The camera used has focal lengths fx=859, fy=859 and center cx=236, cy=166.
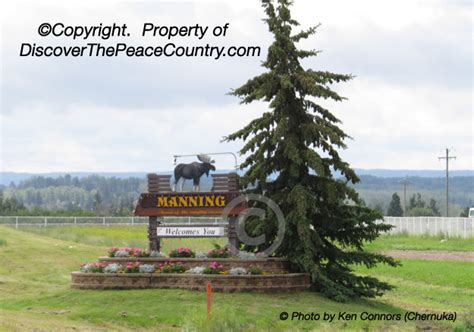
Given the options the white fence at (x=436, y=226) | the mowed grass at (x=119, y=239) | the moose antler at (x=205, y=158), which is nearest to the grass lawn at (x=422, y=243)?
the white fence at (x=436, y=226)

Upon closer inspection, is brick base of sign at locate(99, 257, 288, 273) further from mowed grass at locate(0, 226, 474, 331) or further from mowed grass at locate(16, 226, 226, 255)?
mowed grass at locate(16, 226, 226, 255)

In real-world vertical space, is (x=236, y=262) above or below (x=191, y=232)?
below

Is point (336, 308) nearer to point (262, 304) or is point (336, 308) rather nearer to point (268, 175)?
point (262, 304)

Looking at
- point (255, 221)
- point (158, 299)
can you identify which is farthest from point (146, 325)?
point (255, 221)

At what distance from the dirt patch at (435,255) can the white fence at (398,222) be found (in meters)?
16.9

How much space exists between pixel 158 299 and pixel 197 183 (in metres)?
5.40

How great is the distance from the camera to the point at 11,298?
28.3 meters

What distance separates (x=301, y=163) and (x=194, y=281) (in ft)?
16.5

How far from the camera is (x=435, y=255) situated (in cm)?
5319

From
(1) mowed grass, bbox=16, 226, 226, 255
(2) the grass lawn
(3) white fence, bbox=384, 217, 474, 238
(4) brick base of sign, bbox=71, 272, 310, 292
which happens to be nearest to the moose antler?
(4) brick base of sign, bbox=71, 272, 310, 292

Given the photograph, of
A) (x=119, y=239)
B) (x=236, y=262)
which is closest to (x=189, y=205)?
(x=236, y=262)

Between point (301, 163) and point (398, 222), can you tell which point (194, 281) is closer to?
point (301, 163)

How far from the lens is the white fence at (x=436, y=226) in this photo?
2933 inches

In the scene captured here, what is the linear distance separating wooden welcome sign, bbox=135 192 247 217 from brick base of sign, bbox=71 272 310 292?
2701mm
